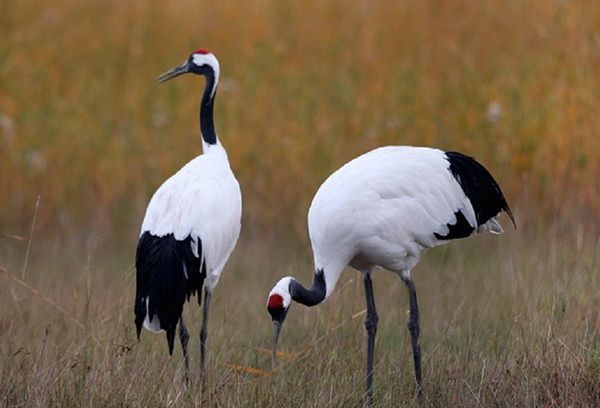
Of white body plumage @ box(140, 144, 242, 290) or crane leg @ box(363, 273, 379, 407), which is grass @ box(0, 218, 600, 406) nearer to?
crane leg @ box(363, 273, 379, 407)

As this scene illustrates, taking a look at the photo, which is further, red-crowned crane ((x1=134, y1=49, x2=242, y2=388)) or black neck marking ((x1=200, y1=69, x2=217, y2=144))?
black neck marking ((x1=200, y1=69, x2=217, y2=144))

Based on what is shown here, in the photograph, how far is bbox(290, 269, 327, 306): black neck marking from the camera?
563 centimetres

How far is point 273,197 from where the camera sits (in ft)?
31.6

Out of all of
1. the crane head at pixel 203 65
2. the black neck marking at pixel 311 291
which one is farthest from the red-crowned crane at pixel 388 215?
the crane head at pixel 203 65

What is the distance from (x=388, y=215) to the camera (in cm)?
579

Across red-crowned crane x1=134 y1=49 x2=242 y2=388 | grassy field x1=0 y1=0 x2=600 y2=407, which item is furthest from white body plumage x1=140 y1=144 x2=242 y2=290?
grassy field x1=0 y1=0 x2=600 y2=407

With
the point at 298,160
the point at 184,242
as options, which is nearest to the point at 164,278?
the point at 184,242

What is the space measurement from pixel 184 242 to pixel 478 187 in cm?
145

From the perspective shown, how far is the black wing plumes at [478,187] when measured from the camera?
6113 mm

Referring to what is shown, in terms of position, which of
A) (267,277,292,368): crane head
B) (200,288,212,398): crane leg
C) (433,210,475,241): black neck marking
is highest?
(433,210,475,241): black neck marking

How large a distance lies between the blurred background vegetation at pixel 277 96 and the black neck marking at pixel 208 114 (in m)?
2.53

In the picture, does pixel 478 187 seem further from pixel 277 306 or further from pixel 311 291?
pixel 277 306

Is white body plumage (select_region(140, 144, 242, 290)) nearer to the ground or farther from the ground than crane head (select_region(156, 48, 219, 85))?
nearer to the ground

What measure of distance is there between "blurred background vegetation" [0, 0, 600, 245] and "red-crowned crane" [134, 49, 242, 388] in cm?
286
